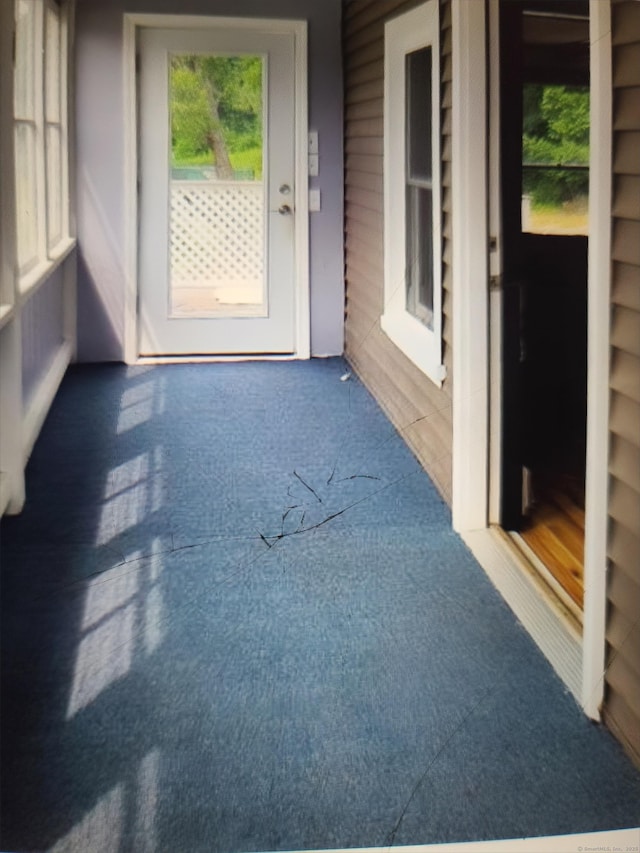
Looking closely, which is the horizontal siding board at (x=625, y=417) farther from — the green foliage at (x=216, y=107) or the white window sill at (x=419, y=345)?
the green foliage at (x=216, y=107)

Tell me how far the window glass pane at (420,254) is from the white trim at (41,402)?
1182 millimetres

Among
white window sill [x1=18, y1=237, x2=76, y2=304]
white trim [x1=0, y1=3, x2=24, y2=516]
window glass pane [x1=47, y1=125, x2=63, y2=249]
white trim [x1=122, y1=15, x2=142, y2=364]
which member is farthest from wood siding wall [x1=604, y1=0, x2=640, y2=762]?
white trim [x1=122, y1=15, x2=142, y2=364]

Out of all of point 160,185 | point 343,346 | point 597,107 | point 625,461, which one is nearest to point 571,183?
point 597,107

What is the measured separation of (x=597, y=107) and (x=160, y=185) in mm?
3315

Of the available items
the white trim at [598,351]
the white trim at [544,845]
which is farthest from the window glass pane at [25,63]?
the white trim at [544,845]

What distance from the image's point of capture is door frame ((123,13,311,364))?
14.1 feet

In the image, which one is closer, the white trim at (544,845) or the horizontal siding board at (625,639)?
the white trim at (544,845)

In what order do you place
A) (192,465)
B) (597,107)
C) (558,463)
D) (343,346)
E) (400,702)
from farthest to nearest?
1. (343,346)
2. (558,463)
3. (192,465)
4. (400,702)
5. (597,107)

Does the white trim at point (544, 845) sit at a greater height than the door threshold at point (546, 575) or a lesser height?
lesser

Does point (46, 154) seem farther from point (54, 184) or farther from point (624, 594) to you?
point (624, 594)

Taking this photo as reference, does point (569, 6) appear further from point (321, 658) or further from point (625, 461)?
point (321, 658)

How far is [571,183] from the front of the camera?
1978 mm

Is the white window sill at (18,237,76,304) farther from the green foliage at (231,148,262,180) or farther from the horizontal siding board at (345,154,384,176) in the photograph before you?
the horizontal siding board at (345,154,384,176)

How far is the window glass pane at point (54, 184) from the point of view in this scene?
405 cm
